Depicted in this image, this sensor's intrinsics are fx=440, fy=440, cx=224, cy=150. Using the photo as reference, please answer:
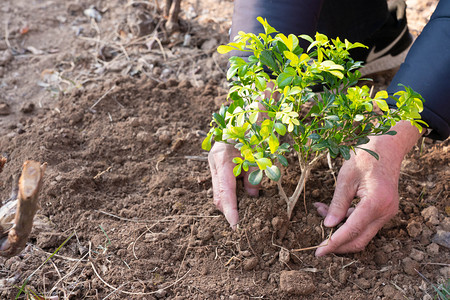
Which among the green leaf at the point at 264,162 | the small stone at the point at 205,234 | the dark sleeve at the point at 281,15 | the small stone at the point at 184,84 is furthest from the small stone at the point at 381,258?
the small stone at the point at 184,84

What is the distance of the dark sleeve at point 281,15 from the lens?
7.32ft

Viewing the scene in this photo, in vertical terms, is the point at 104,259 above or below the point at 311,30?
below

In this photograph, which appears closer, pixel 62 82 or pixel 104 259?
pixel 104 259

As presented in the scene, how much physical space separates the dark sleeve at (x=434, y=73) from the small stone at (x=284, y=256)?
88 centimetres

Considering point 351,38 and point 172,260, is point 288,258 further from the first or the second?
point 351,38

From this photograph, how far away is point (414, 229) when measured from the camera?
212 cm

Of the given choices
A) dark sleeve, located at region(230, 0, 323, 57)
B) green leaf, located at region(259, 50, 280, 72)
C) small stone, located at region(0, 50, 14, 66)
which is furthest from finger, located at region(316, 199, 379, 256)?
small stone, located at region(0, 50, 14, 66)

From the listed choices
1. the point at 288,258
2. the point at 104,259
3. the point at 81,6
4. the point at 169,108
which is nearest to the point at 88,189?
the point at 104,259

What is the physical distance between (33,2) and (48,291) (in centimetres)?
329

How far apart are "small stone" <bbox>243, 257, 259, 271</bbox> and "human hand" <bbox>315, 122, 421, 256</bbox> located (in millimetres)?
291

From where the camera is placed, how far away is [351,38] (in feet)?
10.2

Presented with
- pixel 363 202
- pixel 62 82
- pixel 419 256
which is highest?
pixel 363 202

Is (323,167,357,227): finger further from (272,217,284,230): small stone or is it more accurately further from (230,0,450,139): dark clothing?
(230,0,450,139): dark clothing

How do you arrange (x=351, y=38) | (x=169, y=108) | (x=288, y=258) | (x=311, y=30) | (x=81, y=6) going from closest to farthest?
(x=288, y=258), (x=311, y=30), (x=169, y=108), (x=351, y=38), (x=81, y=6)
